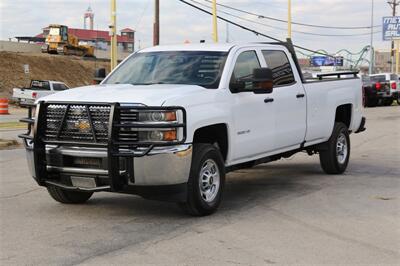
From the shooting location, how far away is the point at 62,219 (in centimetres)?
661

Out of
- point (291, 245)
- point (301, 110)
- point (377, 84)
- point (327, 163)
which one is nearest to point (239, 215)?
point (291, 245)

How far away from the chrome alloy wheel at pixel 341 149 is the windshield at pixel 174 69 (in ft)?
10.9

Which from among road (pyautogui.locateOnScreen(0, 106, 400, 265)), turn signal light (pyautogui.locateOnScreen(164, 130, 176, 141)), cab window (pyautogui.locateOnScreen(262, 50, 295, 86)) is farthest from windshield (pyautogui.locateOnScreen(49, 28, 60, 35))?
turn signal light (pyautogui.locateOnScreen(164, 130, 176, 141))

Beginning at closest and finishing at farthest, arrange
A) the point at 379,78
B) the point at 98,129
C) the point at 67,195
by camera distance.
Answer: the point at 98,129 < the point at 67,195 < the point at 379,78

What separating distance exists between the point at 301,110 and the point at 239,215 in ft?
8.02

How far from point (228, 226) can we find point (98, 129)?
1727 millimetres

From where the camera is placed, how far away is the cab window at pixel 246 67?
7352mm

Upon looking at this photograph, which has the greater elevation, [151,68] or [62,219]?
[151,68]

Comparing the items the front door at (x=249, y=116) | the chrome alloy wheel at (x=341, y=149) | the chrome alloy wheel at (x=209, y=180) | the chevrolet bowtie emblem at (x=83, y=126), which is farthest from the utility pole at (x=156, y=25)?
the chevrolet bowtie emblem at (x=83, y=126)

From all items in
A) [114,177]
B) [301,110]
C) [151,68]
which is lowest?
[114,177]

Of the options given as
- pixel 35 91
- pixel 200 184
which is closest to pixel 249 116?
pixel 200 184

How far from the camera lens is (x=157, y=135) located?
20.2ft

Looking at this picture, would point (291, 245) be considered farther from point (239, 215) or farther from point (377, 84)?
point (377, 84)

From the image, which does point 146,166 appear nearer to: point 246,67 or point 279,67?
point 246,67
